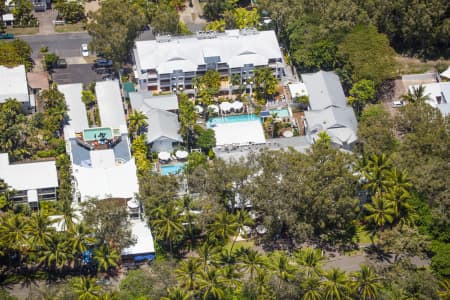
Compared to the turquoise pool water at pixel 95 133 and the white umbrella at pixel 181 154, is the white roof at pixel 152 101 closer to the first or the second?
the turquoise pool water at pixel 95 133

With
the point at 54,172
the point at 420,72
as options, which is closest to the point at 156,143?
the point at 54,172

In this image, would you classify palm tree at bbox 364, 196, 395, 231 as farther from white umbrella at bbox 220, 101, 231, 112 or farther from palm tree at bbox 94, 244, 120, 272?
palm tree at bbox 94, 244, 120, 272

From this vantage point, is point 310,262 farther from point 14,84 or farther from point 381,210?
point 14,84

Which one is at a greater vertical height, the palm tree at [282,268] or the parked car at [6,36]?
the parked car at [6,36]

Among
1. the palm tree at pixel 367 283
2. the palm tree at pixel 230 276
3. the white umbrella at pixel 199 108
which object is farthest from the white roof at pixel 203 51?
the palm tree at pixel 367 283

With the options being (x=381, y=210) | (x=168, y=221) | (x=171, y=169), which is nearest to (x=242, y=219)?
(x=168, y=221)

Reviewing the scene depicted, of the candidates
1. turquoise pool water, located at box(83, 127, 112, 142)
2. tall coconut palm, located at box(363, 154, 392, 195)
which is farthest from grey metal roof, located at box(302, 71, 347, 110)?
turquoise pool water, located at box(83, 127, 112, 142)

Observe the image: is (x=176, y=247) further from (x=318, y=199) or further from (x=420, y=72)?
(x=420, y=72)
